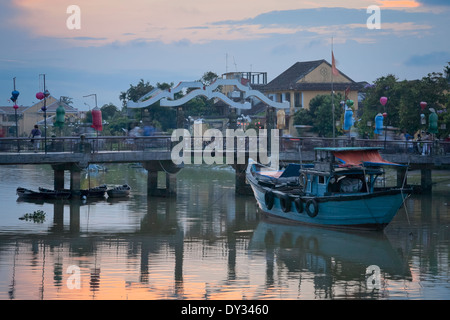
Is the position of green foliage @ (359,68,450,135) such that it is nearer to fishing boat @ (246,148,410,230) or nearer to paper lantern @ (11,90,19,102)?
fishing boat @ (246,148,410,230)

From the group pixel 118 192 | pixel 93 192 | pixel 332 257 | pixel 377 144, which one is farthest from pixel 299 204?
pixel 93 192

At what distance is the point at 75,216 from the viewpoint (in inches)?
1515

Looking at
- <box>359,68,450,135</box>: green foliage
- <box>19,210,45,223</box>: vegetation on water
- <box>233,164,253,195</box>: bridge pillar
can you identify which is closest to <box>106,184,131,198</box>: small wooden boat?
<box>233,164,253,195</box>: bridge pillar

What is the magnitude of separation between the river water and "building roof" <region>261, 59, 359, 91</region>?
108ft

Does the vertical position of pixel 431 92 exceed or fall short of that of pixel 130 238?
it exceeds it

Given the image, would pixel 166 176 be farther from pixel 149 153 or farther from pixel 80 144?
pixel 80 144

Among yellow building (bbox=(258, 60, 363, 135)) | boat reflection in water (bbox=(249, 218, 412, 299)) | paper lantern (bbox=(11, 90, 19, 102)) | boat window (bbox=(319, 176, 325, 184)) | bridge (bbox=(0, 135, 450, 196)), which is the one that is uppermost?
yellow building (bbox=(258, 60, 363, 135))

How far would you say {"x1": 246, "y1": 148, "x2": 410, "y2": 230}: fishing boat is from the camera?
32281 mm

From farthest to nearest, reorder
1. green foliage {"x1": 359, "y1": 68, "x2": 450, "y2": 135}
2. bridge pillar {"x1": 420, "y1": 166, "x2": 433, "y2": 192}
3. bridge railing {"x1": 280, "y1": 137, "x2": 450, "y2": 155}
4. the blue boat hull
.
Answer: green foliage {"x1": 359, "y1": 68, "x2": 450, "y2": 135} → bridge pillar {"x1": 420, "y1": 166, "x2": 433, "y2": 192} → bridge railing {"x1": 280, "y1": 137, "x2": 450, "y2": 155} → the blue boat hull

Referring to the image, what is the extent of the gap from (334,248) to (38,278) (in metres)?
11.5

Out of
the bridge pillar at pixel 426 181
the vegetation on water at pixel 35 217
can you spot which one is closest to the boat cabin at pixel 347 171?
the vegetation on water at pixel 35 217
